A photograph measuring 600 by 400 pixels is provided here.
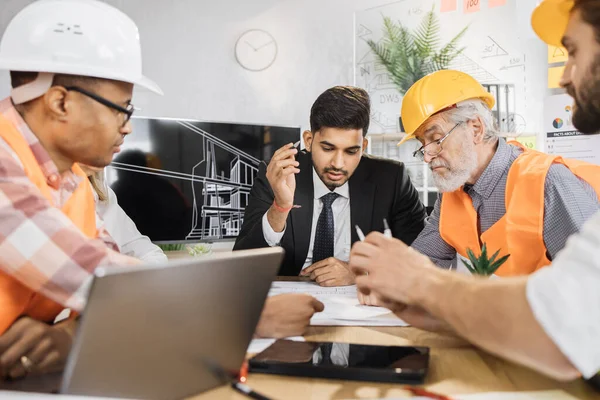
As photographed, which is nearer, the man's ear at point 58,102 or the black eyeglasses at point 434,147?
the man's ear at point 58,102

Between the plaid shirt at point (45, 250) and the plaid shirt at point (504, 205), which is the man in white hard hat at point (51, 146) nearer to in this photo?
the plaid shirt at point (45, 250)

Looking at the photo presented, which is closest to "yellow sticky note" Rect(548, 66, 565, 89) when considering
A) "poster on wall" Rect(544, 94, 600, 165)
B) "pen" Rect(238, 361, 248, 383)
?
"poster on wall" Rect(544, 94, 600, 165)

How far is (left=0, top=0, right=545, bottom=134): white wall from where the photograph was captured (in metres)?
5.03

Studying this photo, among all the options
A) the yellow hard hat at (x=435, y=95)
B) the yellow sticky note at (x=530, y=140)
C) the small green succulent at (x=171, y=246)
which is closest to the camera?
the yellow hard hat at (x=435, y=95)

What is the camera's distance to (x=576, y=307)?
0.75 meters

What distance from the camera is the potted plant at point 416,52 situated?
4477 millimetres

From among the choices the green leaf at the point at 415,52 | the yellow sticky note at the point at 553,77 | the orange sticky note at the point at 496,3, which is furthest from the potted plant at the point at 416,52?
the yellow sticky note at the point at 553,77

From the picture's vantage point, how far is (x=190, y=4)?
507cm

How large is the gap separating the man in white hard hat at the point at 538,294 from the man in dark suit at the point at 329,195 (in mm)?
1492

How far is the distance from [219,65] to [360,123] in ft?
9.10

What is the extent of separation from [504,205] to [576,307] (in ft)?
5.09

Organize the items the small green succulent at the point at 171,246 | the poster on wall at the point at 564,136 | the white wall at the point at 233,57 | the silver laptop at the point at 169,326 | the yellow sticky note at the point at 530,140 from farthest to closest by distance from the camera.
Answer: the white wall at the point at 233,57, the small green succulent at the point at 171,246, the yellow sticky note at the point at 530,140, the poster on wall at the point at 564,136, the silver laptop at the point at 169,326

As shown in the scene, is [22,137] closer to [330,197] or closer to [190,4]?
[330,197]

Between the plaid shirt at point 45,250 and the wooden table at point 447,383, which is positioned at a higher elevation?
the plaid shirt at point 45,250
